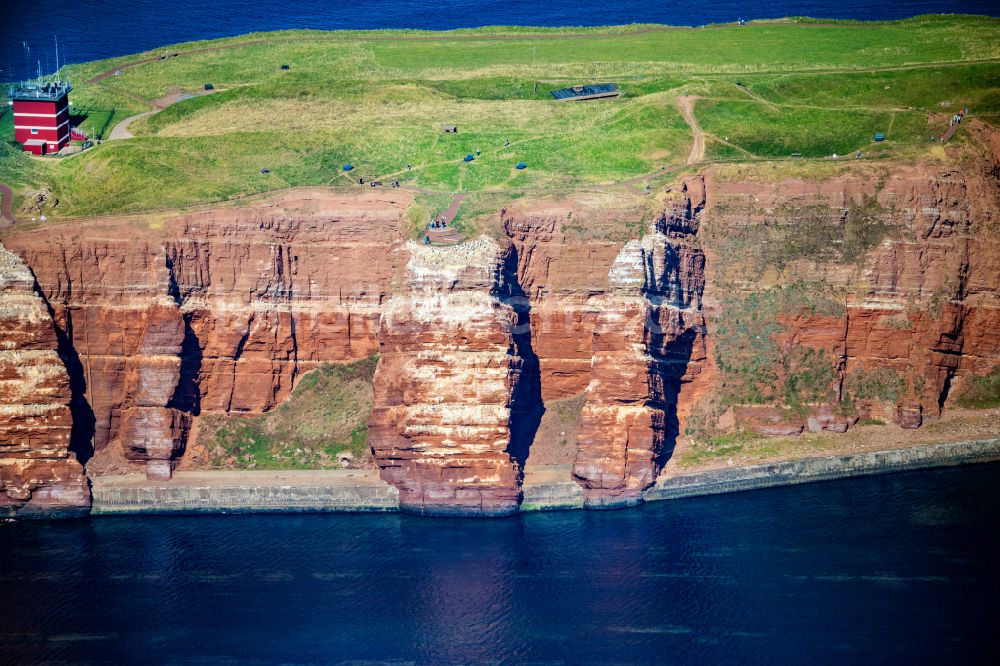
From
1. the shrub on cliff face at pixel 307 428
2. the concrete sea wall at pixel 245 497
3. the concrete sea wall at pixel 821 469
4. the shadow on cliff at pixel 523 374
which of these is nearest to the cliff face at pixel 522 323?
the shadow on cliff at pixel 523 374

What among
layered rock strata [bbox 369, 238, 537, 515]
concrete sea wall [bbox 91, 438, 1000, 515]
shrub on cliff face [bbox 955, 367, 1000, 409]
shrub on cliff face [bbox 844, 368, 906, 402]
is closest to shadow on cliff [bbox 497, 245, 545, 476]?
layered rock strata [bbox 369, 238, 537, 515]

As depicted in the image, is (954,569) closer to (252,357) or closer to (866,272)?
(866,272)

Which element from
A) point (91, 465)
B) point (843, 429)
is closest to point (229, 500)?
point (91, 465)

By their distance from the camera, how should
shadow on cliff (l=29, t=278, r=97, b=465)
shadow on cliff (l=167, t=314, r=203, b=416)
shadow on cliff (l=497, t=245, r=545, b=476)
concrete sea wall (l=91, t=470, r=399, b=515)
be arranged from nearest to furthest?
concrete sea wall (l=91, t=470, r=399, b=515)
shadow on cliff (l=497, t=245, r=545, b=476)
shadow on cliff (l=29, t=278, r=97, b=465)
shadow on cliff (l=167, t=314, r=203, b=416)

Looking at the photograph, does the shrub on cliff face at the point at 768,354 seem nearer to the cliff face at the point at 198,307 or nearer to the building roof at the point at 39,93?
the cliff face at the point at 198,307

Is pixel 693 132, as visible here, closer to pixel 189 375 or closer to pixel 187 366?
pixel 187 366

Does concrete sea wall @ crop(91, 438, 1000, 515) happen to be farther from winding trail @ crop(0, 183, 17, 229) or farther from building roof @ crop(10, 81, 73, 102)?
building roof @ crop(10, 81, 73, 102)
